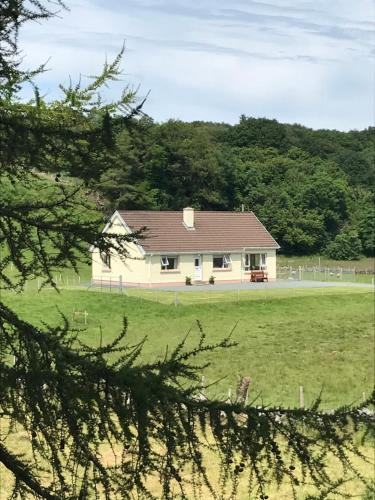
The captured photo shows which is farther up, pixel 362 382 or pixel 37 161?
pixel 37 161

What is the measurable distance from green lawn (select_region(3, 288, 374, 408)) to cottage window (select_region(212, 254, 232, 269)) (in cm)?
719

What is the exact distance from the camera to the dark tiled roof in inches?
1570

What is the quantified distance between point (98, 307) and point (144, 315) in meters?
2.21

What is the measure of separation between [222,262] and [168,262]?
4.26 metres

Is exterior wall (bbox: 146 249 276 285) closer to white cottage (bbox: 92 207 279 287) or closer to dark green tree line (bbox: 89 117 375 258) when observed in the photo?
white cottage (bbox: 92 207 279 287)

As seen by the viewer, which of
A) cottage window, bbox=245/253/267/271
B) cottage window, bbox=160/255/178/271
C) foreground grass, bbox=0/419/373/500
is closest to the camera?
foreground grass, bbox=0/419/373/500

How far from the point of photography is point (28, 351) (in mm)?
3846

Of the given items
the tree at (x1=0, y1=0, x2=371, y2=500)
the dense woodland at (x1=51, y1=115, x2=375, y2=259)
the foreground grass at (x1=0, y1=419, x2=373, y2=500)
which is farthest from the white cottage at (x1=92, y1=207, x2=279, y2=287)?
the tree at (x1=0, y1=0, x2=371, y2=500)

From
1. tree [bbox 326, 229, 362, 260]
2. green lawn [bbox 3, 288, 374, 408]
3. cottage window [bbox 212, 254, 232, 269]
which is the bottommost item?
green lawn [bbox 3, 288, 374, 408]

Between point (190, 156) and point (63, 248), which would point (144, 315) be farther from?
point (63, 248)

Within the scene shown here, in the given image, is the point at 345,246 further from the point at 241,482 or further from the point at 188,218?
the point at 241,482

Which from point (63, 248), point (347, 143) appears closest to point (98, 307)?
point (63, 248)

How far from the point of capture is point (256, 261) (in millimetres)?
44125

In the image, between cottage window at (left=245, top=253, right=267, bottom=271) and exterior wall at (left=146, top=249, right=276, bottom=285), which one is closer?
exterior wall at (left=146, top=249, right=276, bottom=285)
